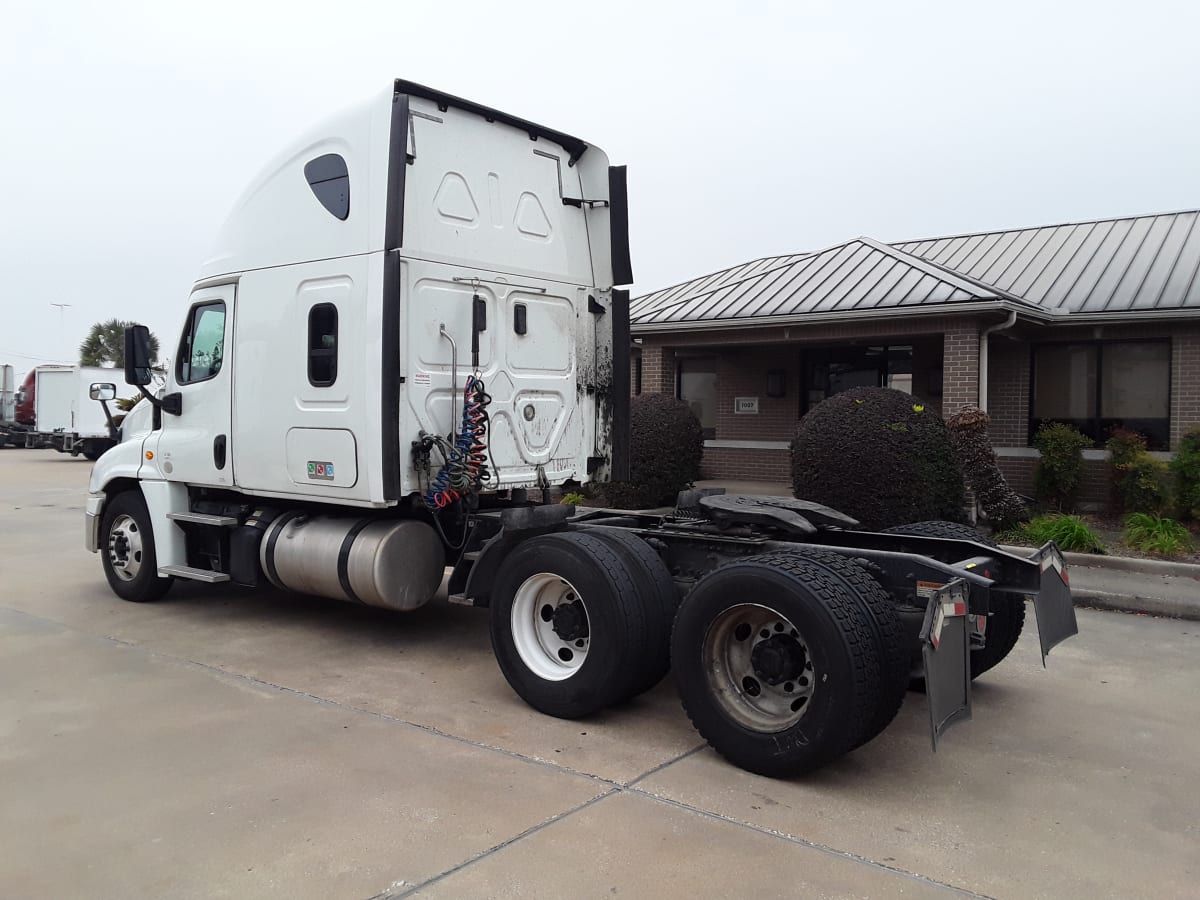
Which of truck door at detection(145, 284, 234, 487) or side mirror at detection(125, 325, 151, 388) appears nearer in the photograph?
truck door at detection(145, 284, 234, 487)

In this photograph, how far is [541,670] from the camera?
5.68 m

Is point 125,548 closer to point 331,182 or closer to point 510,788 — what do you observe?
point 331,182

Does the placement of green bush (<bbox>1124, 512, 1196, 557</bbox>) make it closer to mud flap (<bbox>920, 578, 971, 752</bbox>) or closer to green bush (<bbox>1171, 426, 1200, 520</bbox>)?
green bush (<bbox>1171, 426, 1200, 520</bbox>)

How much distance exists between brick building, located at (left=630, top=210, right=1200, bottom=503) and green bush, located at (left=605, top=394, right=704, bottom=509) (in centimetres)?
171

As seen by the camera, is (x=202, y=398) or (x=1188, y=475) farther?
(x=1188, y=475)

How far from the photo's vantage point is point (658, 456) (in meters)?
14.0

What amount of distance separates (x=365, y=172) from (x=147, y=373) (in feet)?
9.51

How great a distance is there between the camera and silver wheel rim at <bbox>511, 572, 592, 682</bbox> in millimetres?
5590

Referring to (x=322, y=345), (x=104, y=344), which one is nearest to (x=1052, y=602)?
(x=322, y=345)

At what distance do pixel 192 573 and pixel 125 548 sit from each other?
1183mm

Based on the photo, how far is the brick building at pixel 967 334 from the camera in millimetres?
13133

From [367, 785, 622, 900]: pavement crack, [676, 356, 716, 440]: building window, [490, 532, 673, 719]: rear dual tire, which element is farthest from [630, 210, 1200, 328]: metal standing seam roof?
[367, 785, 622, 900]: pavement crack

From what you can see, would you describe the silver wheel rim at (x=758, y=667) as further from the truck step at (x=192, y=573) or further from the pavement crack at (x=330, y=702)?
the truck step at (x=192, y=573)

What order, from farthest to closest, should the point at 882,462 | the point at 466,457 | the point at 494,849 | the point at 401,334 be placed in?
the point at 882,462, the point at 466,457, the point at 401,334, the point at 494,849
